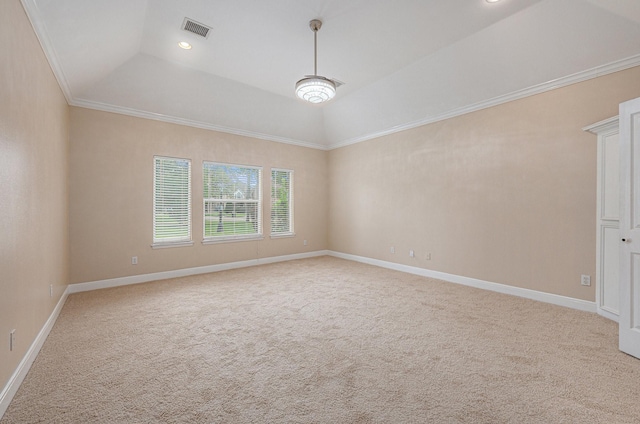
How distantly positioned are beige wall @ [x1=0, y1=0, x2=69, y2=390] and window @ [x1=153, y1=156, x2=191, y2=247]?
1.62 meters

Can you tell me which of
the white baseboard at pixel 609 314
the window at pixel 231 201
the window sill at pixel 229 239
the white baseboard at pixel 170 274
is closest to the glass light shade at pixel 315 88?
the window at pixel 231 201

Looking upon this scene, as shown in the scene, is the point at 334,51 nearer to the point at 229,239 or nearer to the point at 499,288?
the point at 229,239

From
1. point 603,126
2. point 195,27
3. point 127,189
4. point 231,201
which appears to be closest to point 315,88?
point 195,27

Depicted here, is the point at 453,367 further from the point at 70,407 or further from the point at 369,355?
the point at 70,407

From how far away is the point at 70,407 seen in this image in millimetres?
1797

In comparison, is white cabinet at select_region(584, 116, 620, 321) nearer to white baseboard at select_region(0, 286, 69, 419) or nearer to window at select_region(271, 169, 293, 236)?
window at select_region(271, 169, 293, 236)

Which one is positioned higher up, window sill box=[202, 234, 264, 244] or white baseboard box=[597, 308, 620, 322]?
window sill box=[202, 234, 264, 244]

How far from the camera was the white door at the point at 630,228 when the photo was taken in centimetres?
238

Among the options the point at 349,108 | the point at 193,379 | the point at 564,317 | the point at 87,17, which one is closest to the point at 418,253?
the point at 564,317

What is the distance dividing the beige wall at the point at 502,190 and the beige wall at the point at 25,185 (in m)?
5.20

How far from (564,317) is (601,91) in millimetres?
2722

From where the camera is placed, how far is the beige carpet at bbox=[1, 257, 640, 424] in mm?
1773

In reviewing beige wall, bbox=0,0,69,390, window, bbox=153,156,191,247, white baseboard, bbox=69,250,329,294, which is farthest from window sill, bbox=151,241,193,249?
beige wall, bbox=0,0,69,390

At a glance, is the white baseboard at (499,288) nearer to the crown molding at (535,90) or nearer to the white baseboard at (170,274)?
the white baseboard at (170,274)
